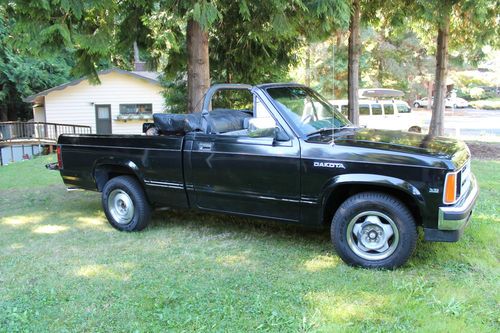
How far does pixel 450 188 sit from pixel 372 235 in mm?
833

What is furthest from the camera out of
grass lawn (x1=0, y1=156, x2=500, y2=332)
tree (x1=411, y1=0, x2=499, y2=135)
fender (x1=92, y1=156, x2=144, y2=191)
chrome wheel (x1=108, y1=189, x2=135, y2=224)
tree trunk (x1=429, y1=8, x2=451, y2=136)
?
tree trunk (x1=429, y1=8, x2=451, y2=136)

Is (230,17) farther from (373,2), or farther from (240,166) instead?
(240,166)

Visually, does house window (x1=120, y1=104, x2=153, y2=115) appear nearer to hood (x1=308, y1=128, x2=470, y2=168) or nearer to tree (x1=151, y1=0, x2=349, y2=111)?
tree (x1=151, y1=0, x2=349, y2=111)

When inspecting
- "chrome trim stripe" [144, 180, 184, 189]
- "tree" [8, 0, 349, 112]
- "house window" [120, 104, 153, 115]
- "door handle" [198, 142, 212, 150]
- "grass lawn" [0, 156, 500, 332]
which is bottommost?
"grass lawn" [0, 156, 500, 332]

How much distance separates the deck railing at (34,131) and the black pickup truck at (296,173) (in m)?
19.3

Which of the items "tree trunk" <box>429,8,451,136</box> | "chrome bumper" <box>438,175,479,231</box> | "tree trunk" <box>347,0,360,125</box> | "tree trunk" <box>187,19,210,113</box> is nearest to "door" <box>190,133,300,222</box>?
"chrome bumper" <box>438,175,479,231</box>

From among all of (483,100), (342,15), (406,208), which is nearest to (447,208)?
(406,208)

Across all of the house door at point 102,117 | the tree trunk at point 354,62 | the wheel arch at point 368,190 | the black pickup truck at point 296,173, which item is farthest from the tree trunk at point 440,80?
the house door at point 102,117

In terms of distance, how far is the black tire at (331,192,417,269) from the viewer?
4.27m

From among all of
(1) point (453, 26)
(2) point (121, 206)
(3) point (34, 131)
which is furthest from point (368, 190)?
(3) point (34, 131)

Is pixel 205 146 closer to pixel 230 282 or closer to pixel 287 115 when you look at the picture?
pixel 287 115

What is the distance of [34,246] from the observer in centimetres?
552

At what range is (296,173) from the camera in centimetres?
468

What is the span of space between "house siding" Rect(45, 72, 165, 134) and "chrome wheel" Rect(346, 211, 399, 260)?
72.2ft
